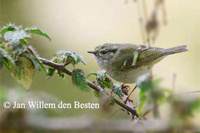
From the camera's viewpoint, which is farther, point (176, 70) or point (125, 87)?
point (176, 70)

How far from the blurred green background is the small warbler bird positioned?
0.07 feet

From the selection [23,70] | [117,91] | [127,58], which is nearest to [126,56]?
[127,58]

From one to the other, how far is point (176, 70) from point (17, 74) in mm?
374

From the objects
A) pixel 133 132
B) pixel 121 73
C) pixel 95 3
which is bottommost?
pixel 133 132

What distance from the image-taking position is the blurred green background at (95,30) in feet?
2.36

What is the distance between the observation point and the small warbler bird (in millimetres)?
636

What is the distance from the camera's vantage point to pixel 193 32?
793mm

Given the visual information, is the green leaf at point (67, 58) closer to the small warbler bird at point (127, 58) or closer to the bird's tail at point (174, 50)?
the small warbler bird at point (127, 58)

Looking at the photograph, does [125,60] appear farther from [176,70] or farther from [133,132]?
[133,132]

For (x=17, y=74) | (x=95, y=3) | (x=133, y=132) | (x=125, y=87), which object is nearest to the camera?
(x=133, y=132)

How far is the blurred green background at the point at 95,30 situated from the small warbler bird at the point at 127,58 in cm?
2

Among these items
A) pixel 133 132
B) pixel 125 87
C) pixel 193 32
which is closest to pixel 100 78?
pixel 125 87

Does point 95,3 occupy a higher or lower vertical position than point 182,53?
higher

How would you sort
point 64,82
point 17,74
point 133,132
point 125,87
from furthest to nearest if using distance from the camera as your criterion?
point 64,82 < point 125,87 < point 17,74 < point 133,132
